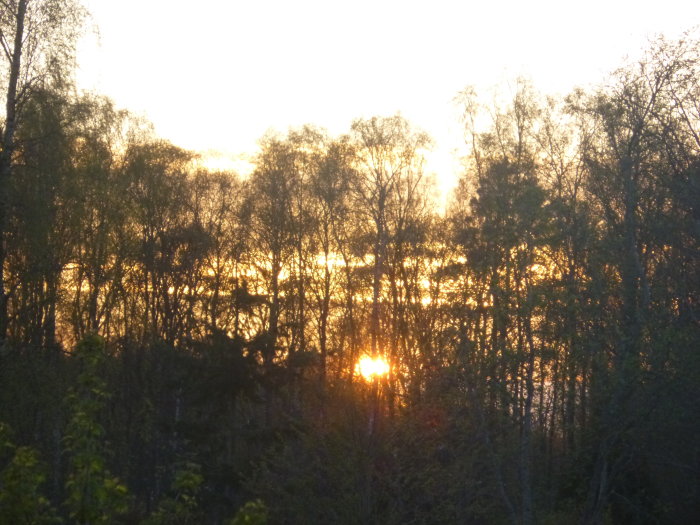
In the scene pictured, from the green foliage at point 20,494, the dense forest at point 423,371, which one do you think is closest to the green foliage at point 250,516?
the dense forest at point 423,371

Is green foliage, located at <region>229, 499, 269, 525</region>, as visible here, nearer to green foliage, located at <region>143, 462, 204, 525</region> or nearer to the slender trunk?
green foliage, located at <region>143, 462, 204, 525</region>

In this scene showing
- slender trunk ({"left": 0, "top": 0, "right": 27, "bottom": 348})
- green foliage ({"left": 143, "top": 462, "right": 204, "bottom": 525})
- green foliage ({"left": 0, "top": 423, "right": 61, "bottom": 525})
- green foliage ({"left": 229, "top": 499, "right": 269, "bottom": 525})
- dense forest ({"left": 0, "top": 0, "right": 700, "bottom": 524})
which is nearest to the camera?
green foliage ({"left": 229, "top": 499, "right": 269, "bottom": 525})

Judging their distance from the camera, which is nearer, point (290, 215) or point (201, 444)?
point (201, 444)

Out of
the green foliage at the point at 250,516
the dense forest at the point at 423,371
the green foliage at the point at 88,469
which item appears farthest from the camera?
the dense forest at the point at 423,371

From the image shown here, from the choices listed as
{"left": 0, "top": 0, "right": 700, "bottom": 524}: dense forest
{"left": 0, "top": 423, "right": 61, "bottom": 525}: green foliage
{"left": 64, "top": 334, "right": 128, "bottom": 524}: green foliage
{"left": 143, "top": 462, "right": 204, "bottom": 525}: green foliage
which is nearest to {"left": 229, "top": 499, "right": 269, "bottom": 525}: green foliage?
{"left": 0, "top": 0, "right": 700, "bottom": 524}: dense forest

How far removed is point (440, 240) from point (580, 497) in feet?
51.5

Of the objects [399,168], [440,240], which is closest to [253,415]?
[440,240]

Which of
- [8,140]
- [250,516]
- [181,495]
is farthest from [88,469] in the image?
[8,140]

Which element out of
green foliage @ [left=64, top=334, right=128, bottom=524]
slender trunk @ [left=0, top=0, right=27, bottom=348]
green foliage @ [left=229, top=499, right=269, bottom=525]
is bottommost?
green foliage @ [left=229, top=499, right=269, bottom=525]

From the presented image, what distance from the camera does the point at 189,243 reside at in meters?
32.5

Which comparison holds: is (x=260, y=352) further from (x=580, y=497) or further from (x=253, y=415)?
(x=580, y=497)

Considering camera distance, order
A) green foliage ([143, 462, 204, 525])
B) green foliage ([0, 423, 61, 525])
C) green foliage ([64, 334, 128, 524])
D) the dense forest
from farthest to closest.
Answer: the dense forest < green foliage ([143, 462, 204, 525]) < green foliage ([0, 423, 61, 525]) < green foliage ([64, 334, 128, 524])

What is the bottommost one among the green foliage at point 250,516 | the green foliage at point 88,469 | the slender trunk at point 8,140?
the green foliage at point 250,516

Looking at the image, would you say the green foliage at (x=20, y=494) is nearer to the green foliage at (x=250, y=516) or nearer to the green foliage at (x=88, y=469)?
the green foliage at (x=88, y=469)
